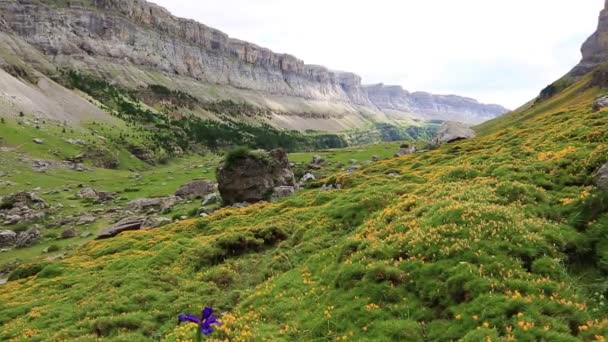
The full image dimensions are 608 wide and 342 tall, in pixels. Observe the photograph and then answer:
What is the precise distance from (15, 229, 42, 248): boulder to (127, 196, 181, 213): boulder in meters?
17.0

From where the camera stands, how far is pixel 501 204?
23516 millimetres

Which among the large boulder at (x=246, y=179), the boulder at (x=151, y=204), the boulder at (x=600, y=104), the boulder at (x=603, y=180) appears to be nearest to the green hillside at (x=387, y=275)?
the boulder at (x=603, y=180)

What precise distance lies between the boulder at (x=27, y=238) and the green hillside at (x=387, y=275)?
1023 inches

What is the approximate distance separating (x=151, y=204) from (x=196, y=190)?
10.2 meters

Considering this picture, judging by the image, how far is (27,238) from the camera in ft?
202

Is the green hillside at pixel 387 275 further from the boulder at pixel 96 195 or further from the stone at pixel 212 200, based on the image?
the boulder at pixel 96 195

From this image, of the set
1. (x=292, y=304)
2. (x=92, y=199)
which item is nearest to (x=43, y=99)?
(x=92, y=199)

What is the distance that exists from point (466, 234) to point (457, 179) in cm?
1594

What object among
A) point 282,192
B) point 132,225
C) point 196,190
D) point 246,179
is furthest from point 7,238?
point 282,192

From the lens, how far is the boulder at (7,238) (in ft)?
200

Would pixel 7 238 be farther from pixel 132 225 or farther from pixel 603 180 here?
pixel 603 180

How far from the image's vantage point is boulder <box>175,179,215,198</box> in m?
85.4

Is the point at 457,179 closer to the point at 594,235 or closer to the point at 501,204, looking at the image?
the point at 501,204

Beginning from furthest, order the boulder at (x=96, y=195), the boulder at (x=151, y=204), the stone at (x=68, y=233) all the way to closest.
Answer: the boulder at (x=96, y=195) < the boulder at (x=151, y=204) < the stone at (x=68, y=233)
